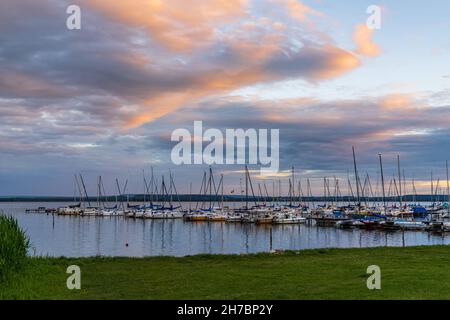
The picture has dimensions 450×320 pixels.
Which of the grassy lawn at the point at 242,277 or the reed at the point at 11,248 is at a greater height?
the reed at the point at 11,248

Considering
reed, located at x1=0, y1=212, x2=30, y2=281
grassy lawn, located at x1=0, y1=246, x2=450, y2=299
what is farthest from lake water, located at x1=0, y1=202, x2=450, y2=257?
reed, located at x1=0, y1=212, x2=30, y2=281

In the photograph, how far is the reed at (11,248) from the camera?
1873cm

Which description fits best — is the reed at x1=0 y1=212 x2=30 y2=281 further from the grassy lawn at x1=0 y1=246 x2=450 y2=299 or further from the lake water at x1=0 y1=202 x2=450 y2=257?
the lake water at x1=0 y1=202 x2=450 y2=257

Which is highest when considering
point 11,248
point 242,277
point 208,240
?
point 11,248

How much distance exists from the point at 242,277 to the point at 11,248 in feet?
29.5

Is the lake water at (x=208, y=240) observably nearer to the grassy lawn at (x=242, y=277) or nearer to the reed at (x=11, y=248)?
the grassy lawn at (x=242, y=277)

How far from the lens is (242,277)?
62.1ft

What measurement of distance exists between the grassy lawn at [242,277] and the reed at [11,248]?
22.0 inches

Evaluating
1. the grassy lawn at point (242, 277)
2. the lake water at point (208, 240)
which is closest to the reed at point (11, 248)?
the grassy lawn at point (242, 277)

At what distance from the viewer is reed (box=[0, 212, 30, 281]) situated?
1873 centimetres

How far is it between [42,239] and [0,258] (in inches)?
2469

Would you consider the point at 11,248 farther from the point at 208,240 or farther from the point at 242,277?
the point at 208,240

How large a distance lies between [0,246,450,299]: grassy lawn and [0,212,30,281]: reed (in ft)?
1.83

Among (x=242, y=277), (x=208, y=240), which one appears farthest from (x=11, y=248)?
(x=208, y=240)
